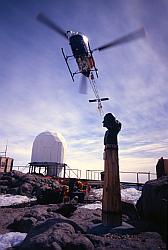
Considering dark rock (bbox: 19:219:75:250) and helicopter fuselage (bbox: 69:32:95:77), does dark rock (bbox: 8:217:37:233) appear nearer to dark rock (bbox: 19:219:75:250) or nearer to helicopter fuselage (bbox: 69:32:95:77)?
dark rock (bbox: 19:219:75:250)

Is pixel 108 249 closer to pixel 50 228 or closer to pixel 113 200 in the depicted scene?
pixel 50 228

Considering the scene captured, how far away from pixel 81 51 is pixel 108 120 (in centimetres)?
1030

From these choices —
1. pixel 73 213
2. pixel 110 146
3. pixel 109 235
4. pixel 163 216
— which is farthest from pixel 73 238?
pixel 73 213

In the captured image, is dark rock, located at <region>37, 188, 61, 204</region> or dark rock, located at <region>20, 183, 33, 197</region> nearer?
A: dark rock, located at <region>37, 188, 61, 204</region>

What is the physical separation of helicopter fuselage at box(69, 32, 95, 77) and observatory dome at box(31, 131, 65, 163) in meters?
22.8

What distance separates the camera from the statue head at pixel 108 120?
6.27 m

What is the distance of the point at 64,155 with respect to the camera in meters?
38.2

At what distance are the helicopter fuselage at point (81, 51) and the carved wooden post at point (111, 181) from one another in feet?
33.4

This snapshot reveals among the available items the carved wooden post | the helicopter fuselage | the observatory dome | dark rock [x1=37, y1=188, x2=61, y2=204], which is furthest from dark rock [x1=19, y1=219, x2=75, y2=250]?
the observatory dome

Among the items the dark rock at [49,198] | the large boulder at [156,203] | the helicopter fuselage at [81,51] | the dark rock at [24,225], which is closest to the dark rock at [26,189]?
the dark rock at [49,198]

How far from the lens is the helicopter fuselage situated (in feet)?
Result: 49.9

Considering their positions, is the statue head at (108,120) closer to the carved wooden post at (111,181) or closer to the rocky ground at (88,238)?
the carved wooden post at (111,181)

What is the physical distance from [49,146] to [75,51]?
23495 millimetres

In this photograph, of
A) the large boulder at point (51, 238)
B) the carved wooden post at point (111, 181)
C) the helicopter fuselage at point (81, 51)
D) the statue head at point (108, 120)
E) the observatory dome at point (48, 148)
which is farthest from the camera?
the observatory dome at point (48, 148)
